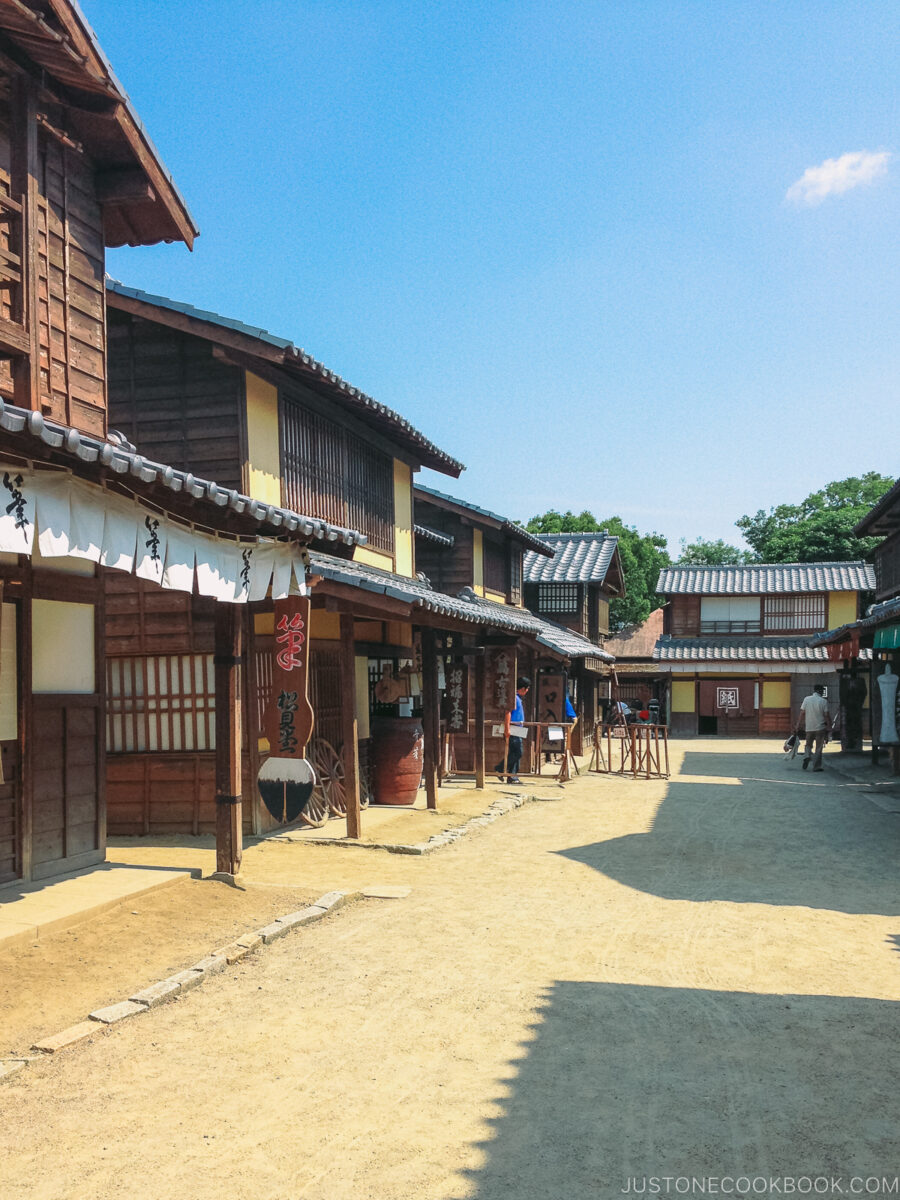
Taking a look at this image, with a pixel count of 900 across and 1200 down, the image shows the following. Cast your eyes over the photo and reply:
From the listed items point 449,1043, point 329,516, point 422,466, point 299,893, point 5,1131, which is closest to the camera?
point 5,1131

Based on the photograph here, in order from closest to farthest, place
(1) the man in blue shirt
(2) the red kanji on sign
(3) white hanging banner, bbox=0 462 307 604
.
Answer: (3) white hanging banner, bbox=0 462 307 604
(2) the red kanji on sign
(1) the man in blue shirt

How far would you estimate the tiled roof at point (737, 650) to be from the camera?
3800cm

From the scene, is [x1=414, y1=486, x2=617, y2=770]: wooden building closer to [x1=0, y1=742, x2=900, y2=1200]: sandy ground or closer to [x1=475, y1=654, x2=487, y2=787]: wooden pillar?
[x1=475, y1=654, x2=487, y2=787]: wooden pillar

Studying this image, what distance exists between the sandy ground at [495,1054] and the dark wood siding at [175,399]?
205 inches

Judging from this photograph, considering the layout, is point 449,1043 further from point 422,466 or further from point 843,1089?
point 422,466

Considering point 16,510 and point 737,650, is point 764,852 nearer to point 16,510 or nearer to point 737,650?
point 16,510

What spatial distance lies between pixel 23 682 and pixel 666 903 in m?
6.25

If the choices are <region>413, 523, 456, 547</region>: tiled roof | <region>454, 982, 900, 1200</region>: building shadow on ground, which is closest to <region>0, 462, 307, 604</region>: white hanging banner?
<region>454, 982, 900, 1200</region>: building shadow on ground

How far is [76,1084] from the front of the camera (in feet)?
15.9

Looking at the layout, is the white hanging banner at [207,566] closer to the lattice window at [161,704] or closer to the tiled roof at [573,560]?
the lattice window at [161,704]

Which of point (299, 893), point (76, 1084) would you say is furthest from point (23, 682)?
point (76, 1084)

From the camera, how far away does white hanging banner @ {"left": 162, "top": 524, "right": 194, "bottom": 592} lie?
24.8 ft

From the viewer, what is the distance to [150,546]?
732 centimetres

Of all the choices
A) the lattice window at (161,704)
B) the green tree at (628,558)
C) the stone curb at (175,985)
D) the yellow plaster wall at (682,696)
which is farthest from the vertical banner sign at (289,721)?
the green tree at (628,558)
